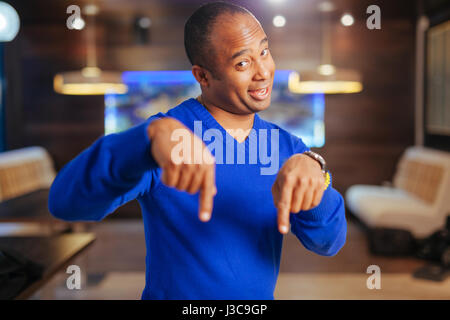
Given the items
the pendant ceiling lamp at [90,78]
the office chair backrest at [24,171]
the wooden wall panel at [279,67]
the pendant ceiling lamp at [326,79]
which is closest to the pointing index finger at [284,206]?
the pendant ceiling lamp at [326,79]

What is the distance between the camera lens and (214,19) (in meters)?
0.56

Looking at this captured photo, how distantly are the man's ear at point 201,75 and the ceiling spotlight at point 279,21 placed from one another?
444 cm

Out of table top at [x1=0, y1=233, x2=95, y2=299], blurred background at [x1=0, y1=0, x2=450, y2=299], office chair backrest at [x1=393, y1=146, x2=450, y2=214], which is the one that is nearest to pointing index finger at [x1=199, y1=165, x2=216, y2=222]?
table top at [x1=0, y1=233, x2=95, y2=299]

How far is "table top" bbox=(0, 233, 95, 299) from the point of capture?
1.36 metres

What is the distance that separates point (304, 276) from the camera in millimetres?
3225

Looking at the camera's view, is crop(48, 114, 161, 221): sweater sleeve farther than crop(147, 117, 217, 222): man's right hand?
Yes

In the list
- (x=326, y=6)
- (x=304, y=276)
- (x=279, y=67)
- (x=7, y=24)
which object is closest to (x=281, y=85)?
(x=279, y=67)

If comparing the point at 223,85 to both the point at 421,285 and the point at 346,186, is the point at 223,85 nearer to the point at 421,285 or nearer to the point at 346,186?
the point at 421,285

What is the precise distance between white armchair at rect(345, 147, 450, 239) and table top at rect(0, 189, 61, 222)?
2594 mm

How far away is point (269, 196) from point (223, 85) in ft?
0.55

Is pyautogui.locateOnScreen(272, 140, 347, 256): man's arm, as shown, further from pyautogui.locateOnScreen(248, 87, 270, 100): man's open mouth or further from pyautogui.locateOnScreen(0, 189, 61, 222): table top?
pyautogui.locateOnScreen(0, 189, 61, 222): table top

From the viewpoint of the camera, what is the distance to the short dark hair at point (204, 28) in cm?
56
